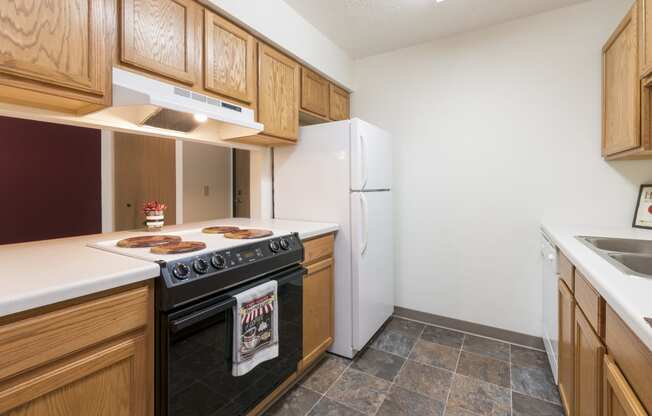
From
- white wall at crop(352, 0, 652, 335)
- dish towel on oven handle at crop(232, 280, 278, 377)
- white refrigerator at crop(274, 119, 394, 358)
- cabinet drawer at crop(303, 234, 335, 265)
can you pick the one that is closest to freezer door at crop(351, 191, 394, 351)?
white refrigerator at crop(274, 119, 394, 358)

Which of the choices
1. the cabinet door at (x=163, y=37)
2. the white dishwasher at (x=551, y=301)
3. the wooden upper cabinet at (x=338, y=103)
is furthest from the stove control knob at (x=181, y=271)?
the wooden upper cabinet at (x=338, y=103)

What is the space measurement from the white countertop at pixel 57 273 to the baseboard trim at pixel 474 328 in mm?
2185

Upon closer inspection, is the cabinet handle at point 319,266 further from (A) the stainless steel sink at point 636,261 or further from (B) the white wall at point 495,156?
(A) the stainless steel sink at point 636,261

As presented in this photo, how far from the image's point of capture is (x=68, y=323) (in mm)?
803

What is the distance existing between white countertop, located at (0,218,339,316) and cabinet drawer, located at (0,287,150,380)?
0.15 ft

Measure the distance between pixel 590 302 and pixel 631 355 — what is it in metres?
0.32

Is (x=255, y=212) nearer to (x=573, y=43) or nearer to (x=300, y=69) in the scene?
(x=300, y=69)

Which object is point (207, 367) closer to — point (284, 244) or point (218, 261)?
point (218, 261)

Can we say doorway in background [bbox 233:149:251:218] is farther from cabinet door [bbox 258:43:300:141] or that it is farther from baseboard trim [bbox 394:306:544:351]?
baseboard trim [bbox 394:306:544:351]

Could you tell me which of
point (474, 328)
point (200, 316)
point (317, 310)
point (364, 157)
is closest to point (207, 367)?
point (200, 316)

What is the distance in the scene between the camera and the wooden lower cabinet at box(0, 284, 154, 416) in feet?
2.38

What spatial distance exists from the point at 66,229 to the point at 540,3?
3.51 metres

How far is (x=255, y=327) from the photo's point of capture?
131 centimetres

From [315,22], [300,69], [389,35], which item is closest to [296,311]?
[300,69]
